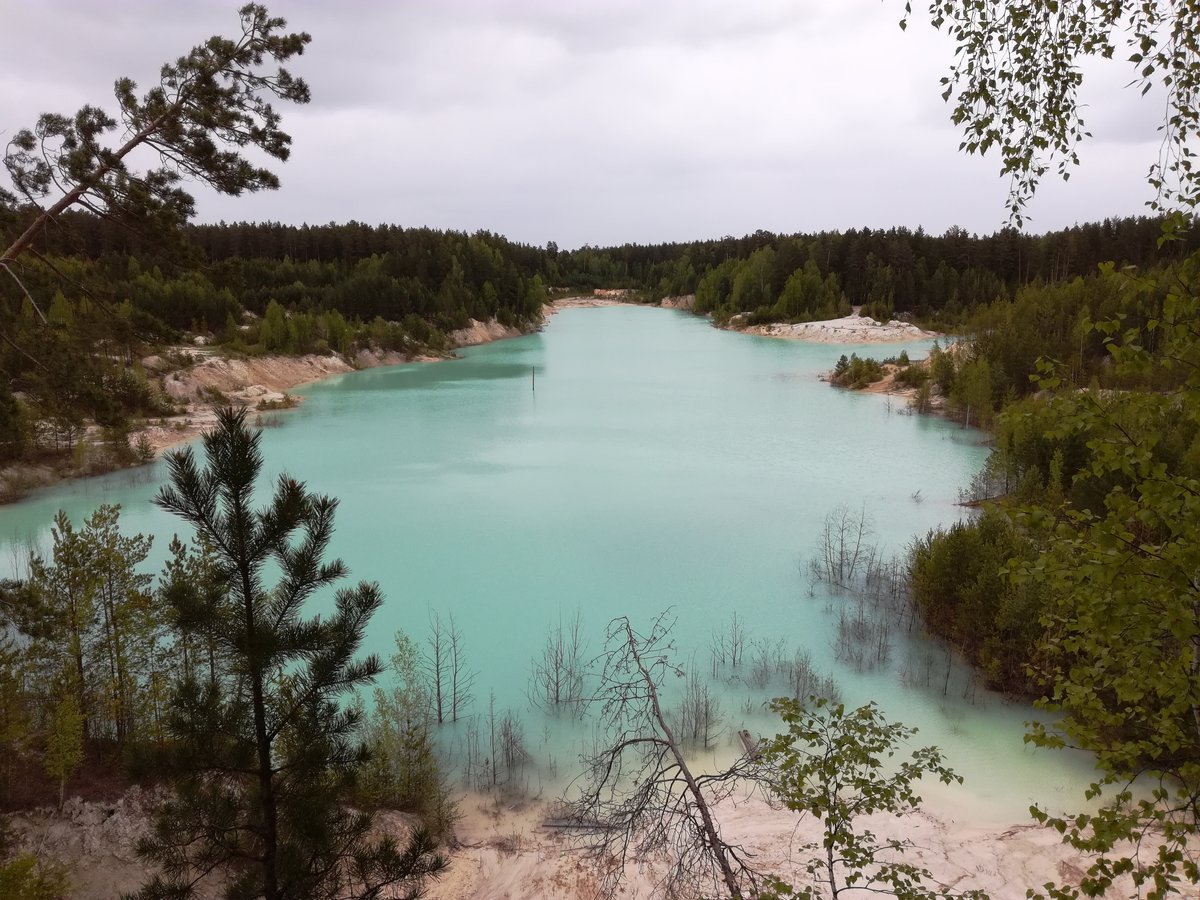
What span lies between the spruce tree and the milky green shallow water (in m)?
5.08

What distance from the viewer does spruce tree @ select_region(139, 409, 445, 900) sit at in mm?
4930

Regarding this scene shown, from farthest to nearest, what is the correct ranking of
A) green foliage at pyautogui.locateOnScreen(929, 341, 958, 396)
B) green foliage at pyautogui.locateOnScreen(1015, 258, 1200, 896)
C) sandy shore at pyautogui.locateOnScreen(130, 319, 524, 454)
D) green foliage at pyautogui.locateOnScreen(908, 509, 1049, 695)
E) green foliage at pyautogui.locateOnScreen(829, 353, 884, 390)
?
green foliage at pyautogui.locateOnScreen(829, 353, 884, 390), green foliage at pyautogui.locateOnScreen(929, 341, 958, 396), sandy shore at pyautogui.locateOnScreen(130, 319, 524, 454), green foliage at pyautogui.locateOnScreen(908, 509, 1049, 695), green foliage at pyautogui.locateOnScreen(1015, 258, 1200, 896)

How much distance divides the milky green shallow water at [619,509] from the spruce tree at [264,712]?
→ 16.7ft

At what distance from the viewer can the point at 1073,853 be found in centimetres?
760

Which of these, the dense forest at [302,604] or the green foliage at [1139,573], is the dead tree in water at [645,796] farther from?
the green foliage at [1139,573]

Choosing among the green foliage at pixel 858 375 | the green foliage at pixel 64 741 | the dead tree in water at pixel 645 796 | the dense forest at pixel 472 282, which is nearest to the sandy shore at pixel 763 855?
the dead tree in water at pixel 645 796

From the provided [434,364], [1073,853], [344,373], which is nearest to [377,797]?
[1073,853]

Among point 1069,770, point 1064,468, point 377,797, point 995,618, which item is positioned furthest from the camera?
point 1064,468

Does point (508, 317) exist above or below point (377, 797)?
above

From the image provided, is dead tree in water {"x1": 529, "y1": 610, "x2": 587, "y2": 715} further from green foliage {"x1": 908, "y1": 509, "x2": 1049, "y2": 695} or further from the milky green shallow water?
green foliage {"x1": 908, "y1": 509, "x2": 1049, "y2": 695}

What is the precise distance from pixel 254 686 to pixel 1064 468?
19.7 metres

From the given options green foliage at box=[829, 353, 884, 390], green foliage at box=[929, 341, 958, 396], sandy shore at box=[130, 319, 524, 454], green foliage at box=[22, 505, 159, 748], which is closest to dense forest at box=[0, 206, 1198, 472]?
sandy shore at box=[130, 319, 524, 454]

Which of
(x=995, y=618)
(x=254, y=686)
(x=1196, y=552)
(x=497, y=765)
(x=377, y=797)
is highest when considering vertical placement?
(x=1196, y=552)

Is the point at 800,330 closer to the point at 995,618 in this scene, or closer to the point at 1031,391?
the point at 1031,391
